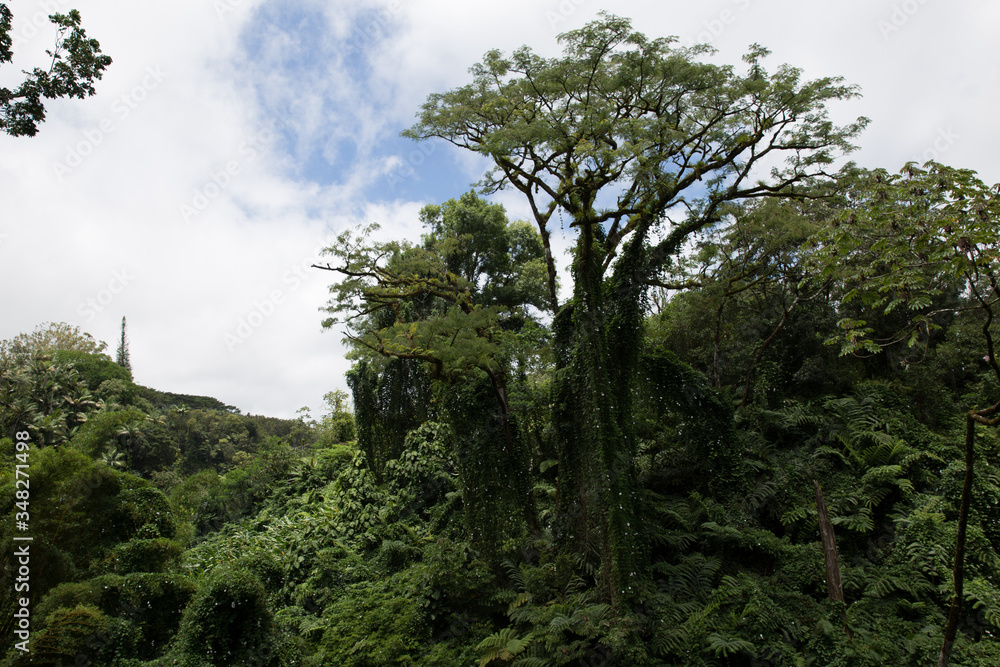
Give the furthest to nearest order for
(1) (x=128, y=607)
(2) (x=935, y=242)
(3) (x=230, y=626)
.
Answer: (1) (x=128, y=607)
(3) (x=230, y=626)
(2) (x=935, y=242)

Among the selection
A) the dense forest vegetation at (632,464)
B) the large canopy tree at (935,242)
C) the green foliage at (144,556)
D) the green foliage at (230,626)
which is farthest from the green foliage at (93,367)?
the large canopy tree at (935,242)

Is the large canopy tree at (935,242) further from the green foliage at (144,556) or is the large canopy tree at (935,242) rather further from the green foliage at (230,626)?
the green foliage at (144,556)

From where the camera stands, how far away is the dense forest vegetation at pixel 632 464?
5730mm

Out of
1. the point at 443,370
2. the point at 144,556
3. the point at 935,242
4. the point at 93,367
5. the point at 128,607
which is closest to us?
the point at 935,242

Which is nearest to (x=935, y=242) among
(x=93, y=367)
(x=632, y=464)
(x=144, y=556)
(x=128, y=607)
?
(x=632, y=464)

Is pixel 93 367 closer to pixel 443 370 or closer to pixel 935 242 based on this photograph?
pixel 443 370

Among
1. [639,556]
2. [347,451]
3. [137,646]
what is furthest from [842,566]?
[347,451]

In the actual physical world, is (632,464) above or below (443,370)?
below

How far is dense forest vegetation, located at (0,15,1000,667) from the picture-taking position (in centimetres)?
573

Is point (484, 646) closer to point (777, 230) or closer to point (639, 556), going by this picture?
point (639, 556)

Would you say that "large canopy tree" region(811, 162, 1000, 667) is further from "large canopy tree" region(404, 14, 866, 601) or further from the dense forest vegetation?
"large canopy tree" region(404, 14, 866, 601)

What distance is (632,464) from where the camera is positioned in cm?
748

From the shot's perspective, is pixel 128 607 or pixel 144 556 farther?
pixel 144 556

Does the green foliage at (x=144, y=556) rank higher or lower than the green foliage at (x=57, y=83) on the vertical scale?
lower
